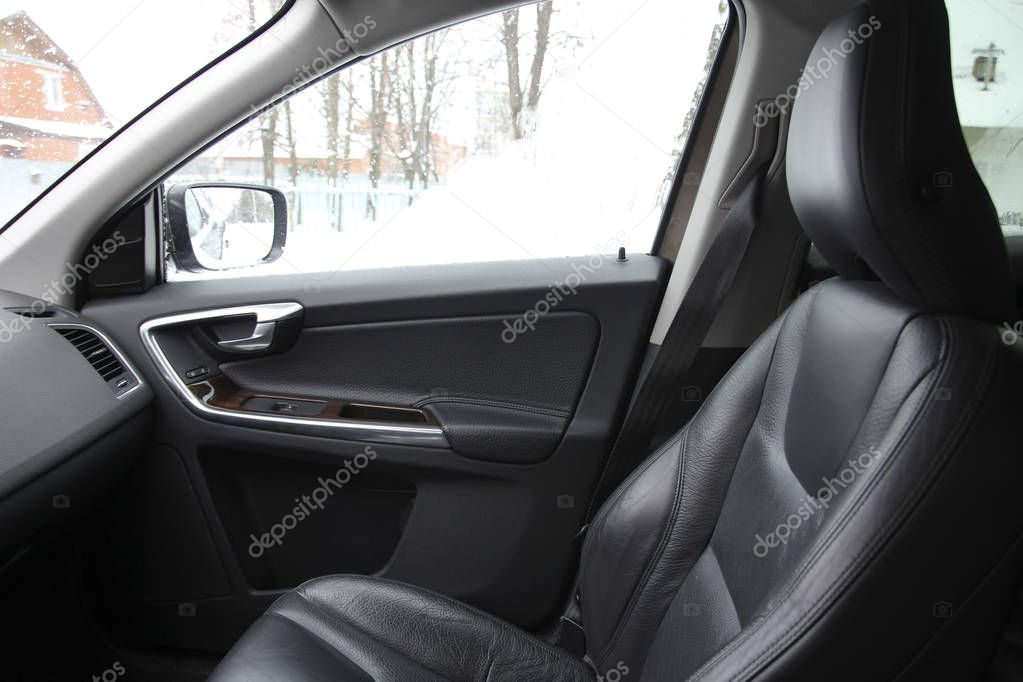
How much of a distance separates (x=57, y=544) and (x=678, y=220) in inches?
61.1

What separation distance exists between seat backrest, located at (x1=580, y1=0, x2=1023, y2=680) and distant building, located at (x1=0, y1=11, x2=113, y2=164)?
53.5 inches

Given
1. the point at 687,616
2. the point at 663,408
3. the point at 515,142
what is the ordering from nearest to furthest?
the point at 687,616 → the point at 663,408 → the point at 515,142

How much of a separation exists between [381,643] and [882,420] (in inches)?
33.8

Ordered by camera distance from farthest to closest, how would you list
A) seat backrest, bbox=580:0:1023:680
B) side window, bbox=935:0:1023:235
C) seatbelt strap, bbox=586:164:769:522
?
seatbelt strap, bbox=586:164:769:522, side window, bbox=935:0:1023:235, seat backrest, bbox=580:0:1023:680

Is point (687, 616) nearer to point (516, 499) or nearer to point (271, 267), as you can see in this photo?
point (516, 499)

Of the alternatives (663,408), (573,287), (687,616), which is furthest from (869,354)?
(573,287)

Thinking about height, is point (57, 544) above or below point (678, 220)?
below

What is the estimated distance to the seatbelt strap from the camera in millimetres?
1654

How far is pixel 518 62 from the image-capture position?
6.17 ft

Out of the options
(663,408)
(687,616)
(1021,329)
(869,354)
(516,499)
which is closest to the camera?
(869,354)

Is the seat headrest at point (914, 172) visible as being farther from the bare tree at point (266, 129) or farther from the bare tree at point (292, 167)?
the bare tree at point (292, 167)

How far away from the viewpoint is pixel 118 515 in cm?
175

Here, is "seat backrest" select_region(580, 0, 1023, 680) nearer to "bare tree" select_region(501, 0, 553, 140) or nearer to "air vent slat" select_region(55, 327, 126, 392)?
"bare tree" select_region(501, 0, 553, 140)

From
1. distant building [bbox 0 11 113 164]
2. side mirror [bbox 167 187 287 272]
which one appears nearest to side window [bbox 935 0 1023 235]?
side mirror [bbox 167 187 287 272]
